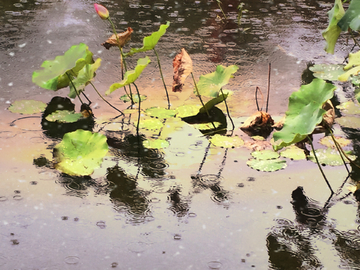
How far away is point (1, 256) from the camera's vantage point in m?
1.05

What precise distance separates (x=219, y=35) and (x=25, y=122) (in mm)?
1551

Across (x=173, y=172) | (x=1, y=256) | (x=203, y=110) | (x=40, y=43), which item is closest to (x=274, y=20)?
(x=203, y=110)

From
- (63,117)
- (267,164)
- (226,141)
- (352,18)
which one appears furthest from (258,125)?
(63,117)

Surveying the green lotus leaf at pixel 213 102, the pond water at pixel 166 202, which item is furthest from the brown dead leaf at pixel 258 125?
the green lotus leaf at pixel 213 102

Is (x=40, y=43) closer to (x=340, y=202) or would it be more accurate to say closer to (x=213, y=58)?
(x=213, y=58)

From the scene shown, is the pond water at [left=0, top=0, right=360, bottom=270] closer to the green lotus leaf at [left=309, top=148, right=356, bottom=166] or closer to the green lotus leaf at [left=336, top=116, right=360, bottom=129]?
the green lotus leaf at [left=309, top=148, right=356, bottom=166]

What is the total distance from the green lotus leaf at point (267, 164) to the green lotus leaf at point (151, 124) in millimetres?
460

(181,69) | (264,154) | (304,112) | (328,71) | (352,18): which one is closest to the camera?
(304,112)

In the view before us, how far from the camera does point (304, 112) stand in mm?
1204

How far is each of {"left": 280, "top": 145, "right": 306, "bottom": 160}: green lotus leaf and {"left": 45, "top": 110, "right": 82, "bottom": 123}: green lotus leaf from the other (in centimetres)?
93

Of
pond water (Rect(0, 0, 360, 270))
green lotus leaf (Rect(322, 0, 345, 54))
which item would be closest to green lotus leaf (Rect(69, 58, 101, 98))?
pond water (Rect(0, 0, 360, 270))

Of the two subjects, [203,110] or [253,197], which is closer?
[253,197]

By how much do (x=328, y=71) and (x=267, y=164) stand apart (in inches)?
35.3

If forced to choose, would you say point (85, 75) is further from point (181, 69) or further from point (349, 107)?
point (349, 107)
